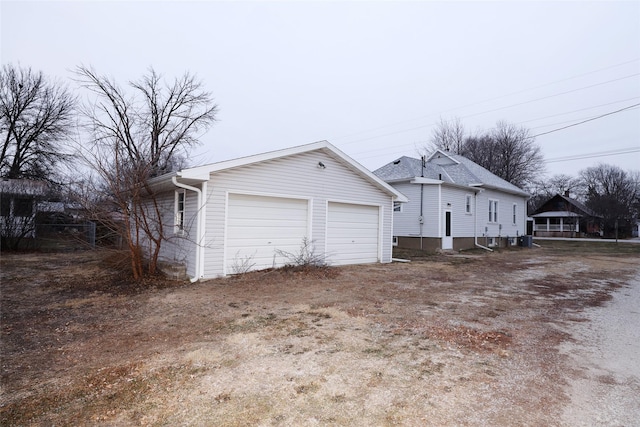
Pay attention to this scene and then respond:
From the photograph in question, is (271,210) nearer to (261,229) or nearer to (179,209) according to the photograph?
(261,229)

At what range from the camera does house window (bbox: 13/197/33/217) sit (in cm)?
1534

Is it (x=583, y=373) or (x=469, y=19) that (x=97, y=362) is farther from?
(x=469, y=19)

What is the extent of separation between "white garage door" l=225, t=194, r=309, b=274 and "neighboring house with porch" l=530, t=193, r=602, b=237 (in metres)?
42.1

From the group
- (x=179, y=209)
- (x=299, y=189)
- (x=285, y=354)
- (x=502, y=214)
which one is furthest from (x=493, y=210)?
(x=285, y=354)

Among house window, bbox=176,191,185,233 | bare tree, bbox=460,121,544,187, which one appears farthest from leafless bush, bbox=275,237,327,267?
bare tree, bbox=460,121,544,187

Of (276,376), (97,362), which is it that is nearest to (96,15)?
(97,362)

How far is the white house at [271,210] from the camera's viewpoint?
850cm

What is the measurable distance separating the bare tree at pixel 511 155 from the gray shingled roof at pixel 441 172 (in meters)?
16.9

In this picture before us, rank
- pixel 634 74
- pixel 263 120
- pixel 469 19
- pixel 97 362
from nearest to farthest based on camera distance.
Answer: pixel 97 362, pixel 469 19, pixel 634 74, pixel 263 120

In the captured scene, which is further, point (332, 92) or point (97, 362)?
point (332, 92)

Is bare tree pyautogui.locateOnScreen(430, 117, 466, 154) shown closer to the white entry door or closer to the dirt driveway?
the white entry door

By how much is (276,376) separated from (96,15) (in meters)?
14.1

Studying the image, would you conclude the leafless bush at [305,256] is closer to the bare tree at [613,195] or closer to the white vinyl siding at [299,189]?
the white vinyl siding at [299,189]

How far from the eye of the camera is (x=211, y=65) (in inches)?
875
